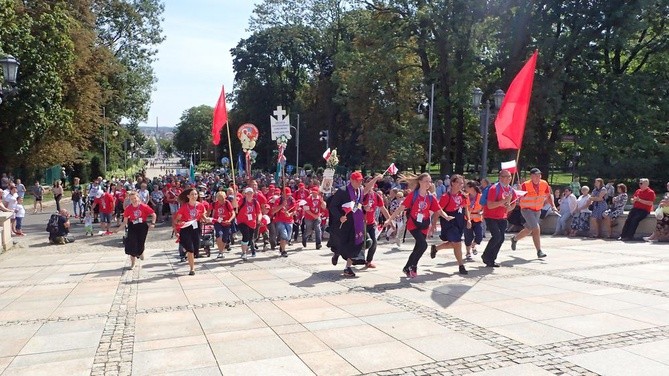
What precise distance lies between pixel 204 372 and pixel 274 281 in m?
4.32

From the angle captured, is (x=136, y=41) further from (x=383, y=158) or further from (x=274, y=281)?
(x=274, y=281)

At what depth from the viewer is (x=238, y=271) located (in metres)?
10.4

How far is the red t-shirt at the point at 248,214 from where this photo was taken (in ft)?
37.7

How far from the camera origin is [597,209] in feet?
49.3

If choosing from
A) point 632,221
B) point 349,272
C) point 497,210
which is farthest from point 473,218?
point 632,221

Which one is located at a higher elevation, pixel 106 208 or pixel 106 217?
pixel 106 208

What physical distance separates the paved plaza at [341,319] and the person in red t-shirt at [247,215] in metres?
0.87

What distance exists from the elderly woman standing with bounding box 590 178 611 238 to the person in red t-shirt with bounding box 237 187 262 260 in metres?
9.39

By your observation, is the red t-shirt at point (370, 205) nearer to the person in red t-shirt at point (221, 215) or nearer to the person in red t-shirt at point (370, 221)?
the person in red t-shirt at point (370, 221)

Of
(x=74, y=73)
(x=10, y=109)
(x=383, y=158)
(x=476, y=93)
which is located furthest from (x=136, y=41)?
(x=476, y=93)

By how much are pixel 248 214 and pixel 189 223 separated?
1.68 m

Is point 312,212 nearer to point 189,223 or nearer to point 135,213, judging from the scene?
point 189,223

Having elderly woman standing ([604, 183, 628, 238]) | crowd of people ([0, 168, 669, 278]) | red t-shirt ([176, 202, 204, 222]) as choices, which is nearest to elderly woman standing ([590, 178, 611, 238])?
crowd of people ([0, 168, 669, 278])

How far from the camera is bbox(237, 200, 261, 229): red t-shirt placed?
1150 cm
